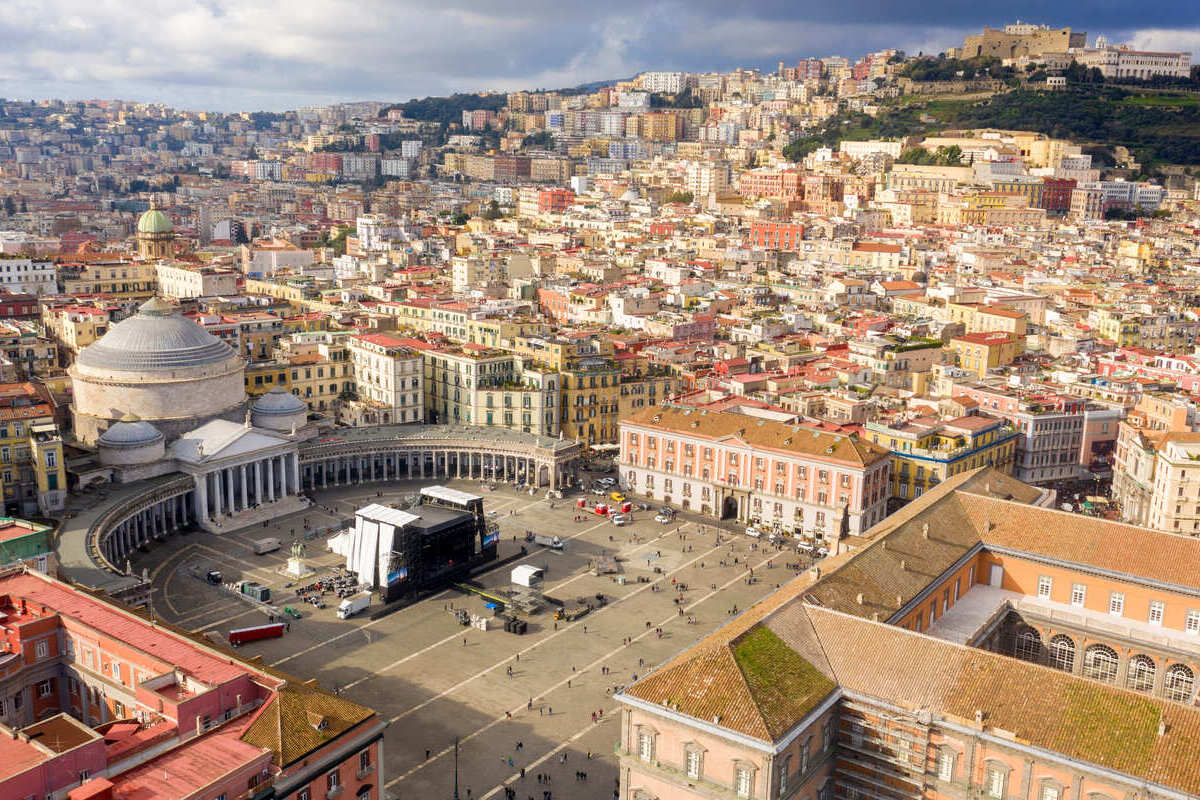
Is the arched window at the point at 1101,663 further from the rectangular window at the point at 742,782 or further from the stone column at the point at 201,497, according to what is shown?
the stone column at the point at 201,497

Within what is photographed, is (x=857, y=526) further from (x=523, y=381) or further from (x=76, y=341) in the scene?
(x=76, y=341)

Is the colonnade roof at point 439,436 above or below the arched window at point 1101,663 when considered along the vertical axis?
above

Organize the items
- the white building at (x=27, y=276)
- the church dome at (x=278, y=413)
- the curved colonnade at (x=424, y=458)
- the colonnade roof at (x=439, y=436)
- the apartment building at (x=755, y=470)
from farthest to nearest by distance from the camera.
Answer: the white building at (x=27, y=276)
the church dome at (x=278, y=413)
the colonnade roof at (x=439, y=436)
the curved colonnade at (x=424, y=458)
the apartment building at (x=755, y=470)

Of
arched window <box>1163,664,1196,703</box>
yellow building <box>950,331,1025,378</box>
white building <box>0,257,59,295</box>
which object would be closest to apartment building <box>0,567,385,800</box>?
arched window <box>1163,664,1196,703</box>

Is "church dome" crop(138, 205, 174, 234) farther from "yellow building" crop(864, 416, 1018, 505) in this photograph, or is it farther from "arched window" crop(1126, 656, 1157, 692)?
"arched window" crop(1126, 656, 1157, 692)

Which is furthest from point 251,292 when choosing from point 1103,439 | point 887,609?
point 887,609

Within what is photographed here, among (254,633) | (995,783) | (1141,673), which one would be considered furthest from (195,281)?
(995,783)

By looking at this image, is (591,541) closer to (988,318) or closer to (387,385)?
(387,385)

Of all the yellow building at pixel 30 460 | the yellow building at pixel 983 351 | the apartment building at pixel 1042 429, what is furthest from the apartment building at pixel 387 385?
the yellow building at pixel 983 351
